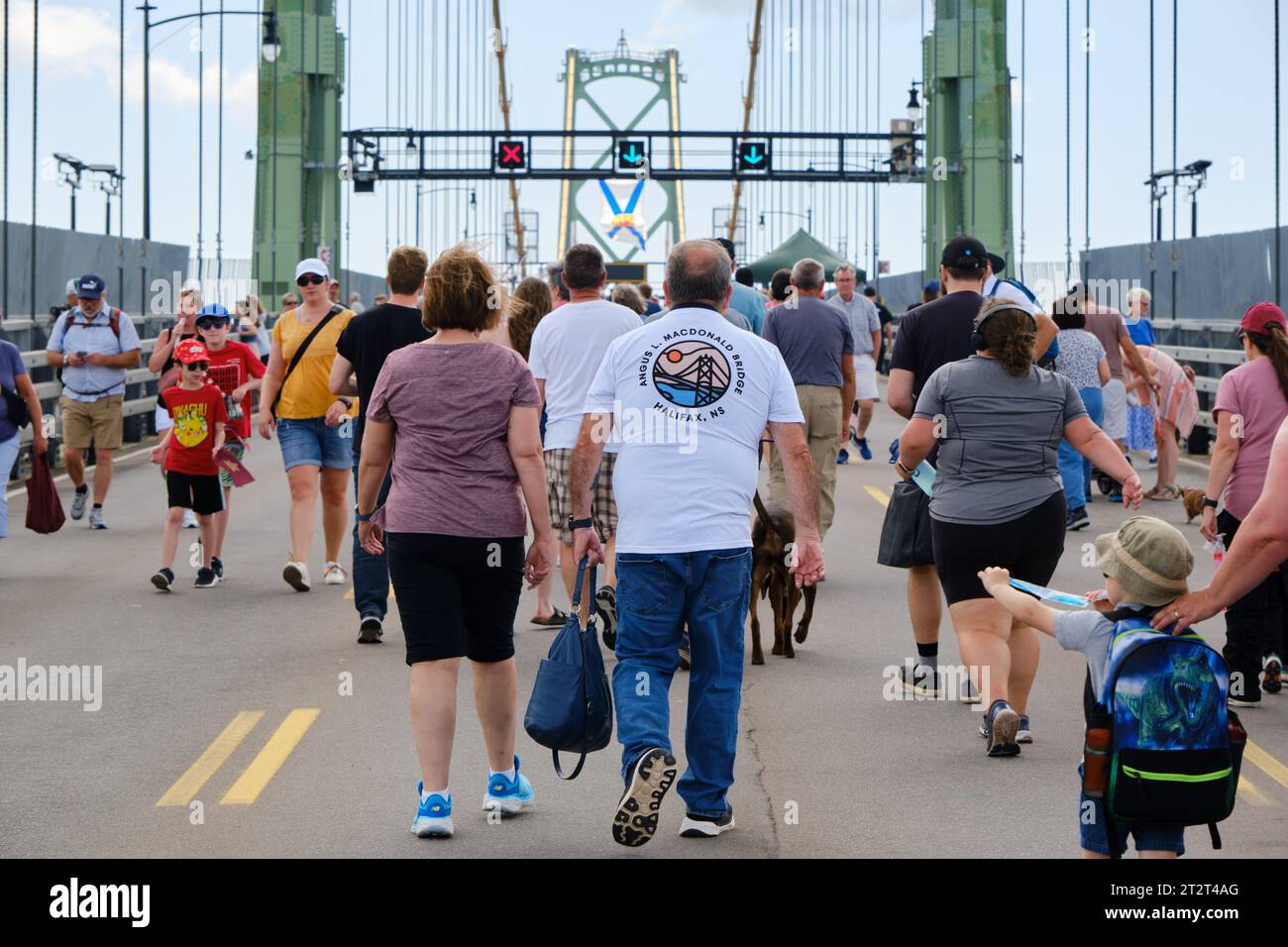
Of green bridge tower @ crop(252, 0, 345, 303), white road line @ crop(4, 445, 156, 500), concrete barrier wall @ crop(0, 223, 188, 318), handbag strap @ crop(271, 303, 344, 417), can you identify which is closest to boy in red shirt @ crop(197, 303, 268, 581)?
handbag strap @ crop(271, 303, 344, 417)

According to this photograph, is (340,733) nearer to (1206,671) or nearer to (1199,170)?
(1206,671)

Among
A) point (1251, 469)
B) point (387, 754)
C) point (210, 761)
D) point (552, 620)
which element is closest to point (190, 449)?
point (552, 620)

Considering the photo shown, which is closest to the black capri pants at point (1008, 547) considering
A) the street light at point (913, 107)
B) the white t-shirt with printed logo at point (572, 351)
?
the white t-shirt with printed logo at point (572, 351)

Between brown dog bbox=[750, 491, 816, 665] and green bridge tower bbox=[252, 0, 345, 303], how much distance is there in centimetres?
3068

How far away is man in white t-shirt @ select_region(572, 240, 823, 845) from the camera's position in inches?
226

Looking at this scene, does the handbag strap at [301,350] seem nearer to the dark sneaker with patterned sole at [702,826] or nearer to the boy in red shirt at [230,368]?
the boy in red shirt at [230,368]

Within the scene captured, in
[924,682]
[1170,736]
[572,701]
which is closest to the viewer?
[1170,736]

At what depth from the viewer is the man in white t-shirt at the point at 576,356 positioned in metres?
8.99

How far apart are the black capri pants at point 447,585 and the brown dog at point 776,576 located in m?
3.03

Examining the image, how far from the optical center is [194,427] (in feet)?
37.1

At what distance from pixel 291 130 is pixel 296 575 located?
3006 centimetres

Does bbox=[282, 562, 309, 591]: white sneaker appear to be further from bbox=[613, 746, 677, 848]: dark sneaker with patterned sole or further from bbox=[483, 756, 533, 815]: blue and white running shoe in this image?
bbox=[613, 746, 677, 848]: dark sneaker with patterned sole

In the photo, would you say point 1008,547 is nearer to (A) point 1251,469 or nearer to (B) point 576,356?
(A) point 1251,469

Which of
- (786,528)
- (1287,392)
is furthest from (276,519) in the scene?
(1287,392)
